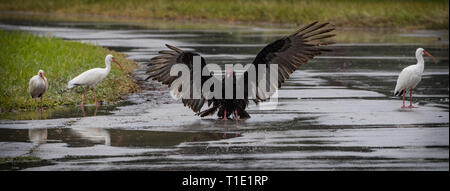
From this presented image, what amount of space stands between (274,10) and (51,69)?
24.1 m

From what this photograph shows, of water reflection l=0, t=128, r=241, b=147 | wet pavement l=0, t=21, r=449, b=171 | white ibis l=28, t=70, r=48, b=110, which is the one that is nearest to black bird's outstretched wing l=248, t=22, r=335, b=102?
wet pavement l=0, t=21, r=449, b=171

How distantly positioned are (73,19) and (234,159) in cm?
3599

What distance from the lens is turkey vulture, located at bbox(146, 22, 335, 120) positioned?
36.8 ft

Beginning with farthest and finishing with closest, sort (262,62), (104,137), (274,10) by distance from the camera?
(274,10) → (262,62) → (104,137)

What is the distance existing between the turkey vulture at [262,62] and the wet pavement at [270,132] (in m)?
0.24

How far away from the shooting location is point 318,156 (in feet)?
29.4

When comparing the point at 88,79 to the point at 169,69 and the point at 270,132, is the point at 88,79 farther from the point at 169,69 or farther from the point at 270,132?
the point at 270,132

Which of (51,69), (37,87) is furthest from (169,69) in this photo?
(51,69)

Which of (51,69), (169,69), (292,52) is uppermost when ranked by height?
(292,52)

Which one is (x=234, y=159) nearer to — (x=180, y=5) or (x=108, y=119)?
(x=108, y=119)

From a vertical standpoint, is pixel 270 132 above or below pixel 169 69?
below

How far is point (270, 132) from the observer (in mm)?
10703

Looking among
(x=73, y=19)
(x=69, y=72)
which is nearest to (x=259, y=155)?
(x=69, y=72)
